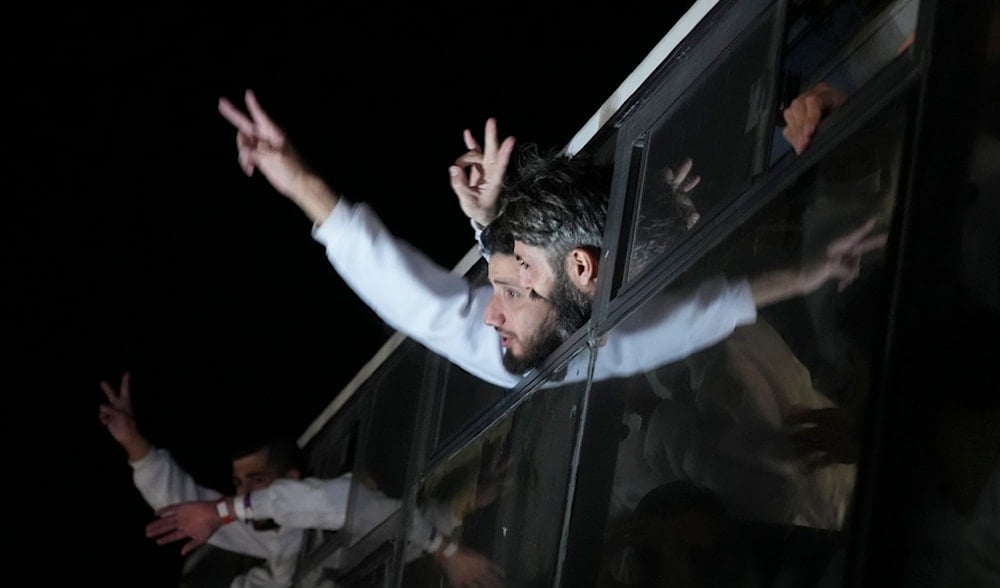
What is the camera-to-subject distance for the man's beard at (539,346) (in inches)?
76.5

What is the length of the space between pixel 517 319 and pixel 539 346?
0.21 feet

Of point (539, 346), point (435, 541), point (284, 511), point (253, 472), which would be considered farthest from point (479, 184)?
point (253, 472)

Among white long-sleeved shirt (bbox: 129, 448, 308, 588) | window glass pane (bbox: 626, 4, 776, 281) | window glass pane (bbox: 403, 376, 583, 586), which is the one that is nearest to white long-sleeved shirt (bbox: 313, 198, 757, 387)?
window glass pane (bbox: 403, 376, 583, 586)

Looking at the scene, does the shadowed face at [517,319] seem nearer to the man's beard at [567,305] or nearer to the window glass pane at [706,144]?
the man's beard at [567,305]

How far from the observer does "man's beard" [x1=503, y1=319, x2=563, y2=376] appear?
6.37 feet

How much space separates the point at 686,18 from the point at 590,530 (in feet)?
2.23

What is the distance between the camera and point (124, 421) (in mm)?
3811

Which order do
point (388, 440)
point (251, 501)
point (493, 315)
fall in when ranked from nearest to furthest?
point (493, 315) → point (388, 440) → point (251, 501)

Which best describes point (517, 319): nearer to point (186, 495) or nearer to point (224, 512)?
point (224, 512)

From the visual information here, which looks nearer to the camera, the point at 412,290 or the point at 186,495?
the point at 412,290

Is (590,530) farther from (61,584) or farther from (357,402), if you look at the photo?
(61,584)

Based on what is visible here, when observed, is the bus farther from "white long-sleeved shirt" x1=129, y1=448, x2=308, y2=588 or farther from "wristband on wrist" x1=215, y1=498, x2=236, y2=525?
"white long-sleeved shirt" x1=129, y1=448, x2=308, y2=588

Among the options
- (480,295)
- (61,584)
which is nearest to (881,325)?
(480,295)

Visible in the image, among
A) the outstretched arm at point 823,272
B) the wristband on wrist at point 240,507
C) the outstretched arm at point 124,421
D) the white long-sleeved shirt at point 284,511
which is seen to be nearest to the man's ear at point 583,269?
the white long-sleeved shirt at point 284,511
